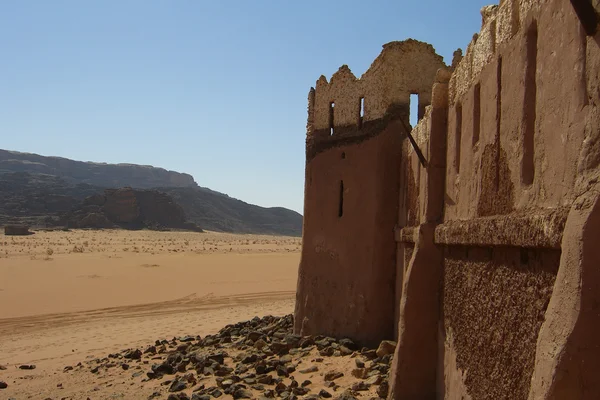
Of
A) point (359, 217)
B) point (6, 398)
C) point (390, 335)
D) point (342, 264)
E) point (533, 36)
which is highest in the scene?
point (533, 36)

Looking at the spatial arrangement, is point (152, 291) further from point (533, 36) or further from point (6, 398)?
point (533, 36)

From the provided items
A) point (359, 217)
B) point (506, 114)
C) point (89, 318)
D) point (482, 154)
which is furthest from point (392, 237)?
point (89, 318)

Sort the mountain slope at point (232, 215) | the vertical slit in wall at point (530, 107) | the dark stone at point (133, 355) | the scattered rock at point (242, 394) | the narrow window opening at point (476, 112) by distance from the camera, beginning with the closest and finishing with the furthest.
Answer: the vertical slit in wall at point (530, 107) < the narrow window opening at point (476, 112) < the scattered rock at point (242, 394) < the dark stone at point (133, 355) < the mountain slope at point (232, 215)

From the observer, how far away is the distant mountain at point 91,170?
14112cm

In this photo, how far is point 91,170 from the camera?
495 ft

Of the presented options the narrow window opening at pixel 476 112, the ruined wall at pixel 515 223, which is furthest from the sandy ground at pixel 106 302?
the narrow window opening at pixel 476 112

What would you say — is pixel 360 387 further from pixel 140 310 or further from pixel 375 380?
pixel 140 310

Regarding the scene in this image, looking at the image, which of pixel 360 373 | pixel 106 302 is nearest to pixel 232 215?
pixel 106 302

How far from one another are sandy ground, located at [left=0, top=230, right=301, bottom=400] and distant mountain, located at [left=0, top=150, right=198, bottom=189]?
106 m

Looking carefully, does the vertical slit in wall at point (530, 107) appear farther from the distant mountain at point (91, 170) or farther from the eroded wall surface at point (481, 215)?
the distant mountain at point (91, 170)

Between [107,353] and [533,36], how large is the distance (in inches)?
469

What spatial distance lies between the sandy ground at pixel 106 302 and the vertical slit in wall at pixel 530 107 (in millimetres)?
7243

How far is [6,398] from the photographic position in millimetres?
10148

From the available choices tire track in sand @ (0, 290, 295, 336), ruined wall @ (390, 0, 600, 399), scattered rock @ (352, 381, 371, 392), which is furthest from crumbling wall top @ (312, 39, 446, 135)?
tire track in sand @ (0, 290, 295, 336)
